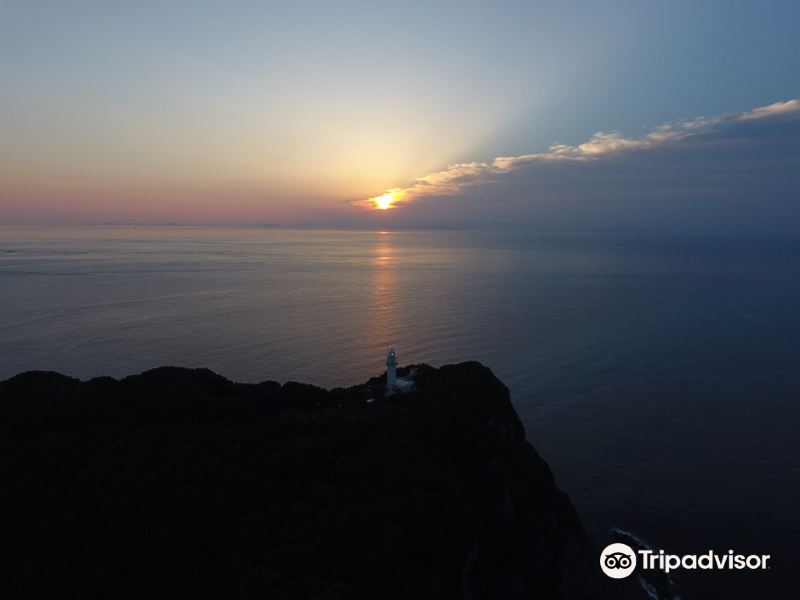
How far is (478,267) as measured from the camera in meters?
183

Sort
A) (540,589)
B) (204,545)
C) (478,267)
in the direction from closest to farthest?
(204,545)
(540,589)
(478,267)

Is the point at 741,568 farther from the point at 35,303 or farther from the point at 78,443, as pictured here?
the point at 35,303

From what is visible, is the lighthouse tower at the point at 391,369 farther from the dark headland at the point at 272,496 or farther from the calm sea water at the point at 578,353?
the calm sea water at the point at 578,353

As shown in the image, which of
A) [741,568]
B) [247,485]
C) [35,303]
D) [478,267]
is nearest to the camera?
[247,485]

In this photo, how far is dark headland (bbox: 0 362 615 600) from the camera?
18.7m

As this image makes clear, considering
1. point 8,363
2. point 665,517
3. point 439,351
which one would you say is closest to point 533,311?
point 439,351

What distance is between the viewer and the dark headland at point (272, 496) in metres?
18.7

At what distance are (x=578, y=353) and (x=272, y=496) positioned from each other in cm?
5990

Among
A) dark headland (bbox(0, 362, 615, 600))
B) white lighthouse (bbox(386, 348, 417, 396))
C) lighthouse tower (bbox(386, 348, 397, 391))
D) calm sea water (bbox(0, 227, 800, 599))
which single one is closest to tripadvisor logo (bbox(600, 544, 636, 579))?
A: dark headland (bbox(0, 362, 615, 600))

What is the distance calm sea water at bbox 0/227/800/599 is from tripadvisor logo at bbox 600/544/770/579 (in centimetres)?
77

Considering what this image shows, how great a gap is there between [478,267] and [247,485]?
6540 inches

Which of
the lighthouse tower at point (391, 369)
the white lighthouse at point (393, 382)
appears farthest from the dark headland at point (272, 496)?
the lighthouse tower at point (391, 369)

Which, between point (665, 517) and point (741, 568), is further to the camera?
point (665, 517)

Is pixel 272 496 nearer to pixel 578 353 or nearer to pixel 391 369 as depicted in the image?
pixel 391 369
